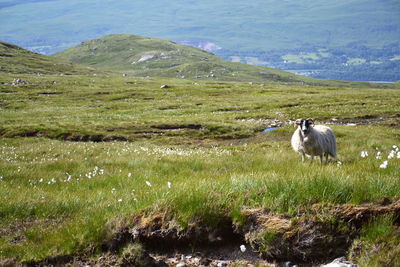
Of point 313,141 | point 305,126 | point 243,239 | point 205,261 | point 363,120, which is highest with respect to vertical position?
point 305,126

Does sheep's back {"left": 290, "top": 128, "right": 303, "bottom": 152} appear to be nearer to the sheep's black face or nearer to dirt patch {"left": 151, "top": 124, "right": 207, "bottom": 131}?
the sheep's black face

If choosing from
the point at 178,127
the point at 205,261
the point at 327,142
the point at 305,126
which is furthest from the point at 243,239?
the point at 178,127

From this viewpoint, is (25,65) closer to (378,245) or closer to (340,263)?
(340,263)

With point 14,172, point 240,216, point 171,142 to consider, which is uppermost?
point 240,216

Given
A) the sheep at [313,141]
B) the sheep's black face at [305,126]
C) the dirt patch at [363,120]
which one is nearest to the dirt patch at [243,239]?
the sheep's black face at [305,126]

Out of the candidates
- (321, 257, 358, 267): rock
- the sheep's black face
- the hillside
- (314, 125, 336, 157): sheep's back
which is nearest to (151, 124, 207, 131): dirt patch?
(314, 125, 336, 157): sheep's back

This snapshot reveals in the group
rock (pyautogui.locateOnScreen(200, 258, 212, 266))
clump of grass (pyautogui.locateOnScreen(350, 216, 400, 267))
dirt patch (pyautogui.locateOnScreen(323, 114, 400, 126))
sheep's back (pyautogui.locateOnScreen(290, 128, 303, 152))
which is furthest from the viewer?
dirt patch (pyautogui.locateOnScreen(323, 114, 400, 126))

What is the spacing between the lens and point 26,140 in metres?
33.9

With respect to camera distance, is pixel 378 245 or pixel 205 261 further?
pixel 205 261

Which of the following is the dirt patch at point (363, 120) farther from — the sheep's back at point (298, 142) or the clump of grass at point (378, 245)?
the clump of grass at point (378, 245)

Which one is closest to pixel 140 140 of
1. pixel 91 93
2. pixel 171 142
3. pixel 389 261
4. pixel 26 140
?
pixel 171 142

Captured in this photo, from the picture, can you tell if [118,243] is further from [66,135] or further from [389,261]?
[66,135]

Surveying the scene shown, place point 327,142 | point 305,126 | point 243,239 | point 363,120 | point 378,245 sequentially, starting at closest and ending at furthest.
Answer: point 378,245, point 243,239, point 305,126, point 327,142, point 363,120

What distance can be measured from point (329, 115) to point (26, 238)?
45007 mm
